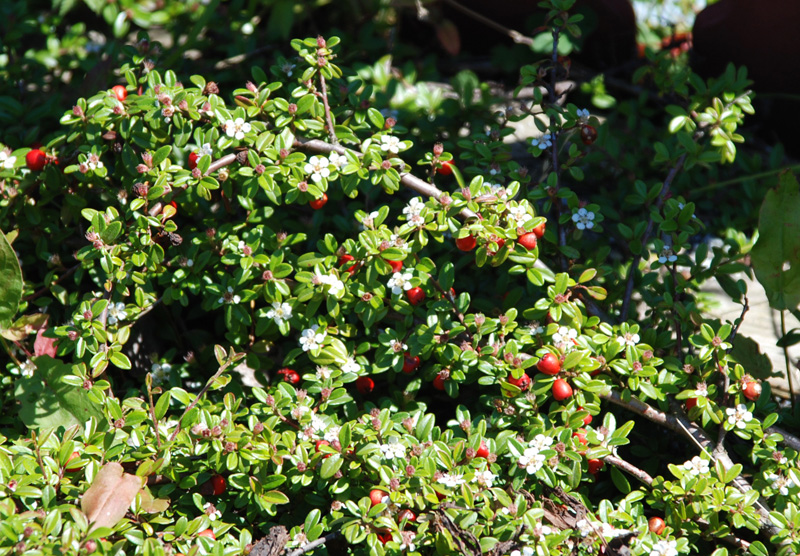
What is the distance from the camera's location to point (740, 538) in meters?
2.19

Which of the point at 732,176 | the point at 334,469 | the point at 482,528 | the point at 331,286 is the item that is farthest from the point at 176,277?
the point at 732,176

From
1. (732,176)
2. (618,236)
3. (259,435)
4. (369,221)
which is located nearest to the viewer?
(259,435)

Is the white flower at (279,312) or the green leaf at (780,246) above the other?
the green leaf at (780,246)

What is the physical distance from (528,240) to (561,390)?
1.51 ft

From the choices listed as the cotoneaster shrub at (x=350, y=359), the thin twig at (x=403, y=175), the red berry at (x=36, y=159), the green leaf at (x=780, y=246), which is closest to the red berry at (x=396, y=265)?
the cotoneaster shrub at (x=350, y=359)

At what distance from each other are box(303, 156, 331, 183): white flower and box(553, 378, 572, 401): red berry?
3.17 ft

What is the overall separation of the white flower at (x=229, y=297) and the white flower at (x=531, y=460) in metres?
1.01

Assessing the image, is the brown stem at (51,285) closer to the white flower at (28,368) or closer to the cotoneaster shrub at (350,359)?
the cotoneaster shrub at (350,359)

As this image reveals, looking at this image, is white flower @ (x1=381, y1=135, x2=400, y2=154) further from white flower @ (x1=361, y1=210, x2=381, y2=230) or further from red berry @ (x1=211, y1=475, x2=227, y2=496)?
red berry @ (x1=211, y1=475, x2=227, y2=496)

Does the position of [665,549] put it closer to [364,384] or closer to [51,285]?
[364,384]

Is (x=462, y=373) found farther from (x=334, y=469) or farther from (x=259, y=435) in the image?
(x=259, y=435)

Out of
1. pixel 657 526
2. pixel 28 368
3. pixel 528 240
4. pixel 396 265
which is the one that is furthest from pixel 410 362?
pixel 28 368

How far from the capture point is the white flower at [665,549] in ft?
6.24

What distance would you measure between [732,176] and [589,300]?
1381mm
